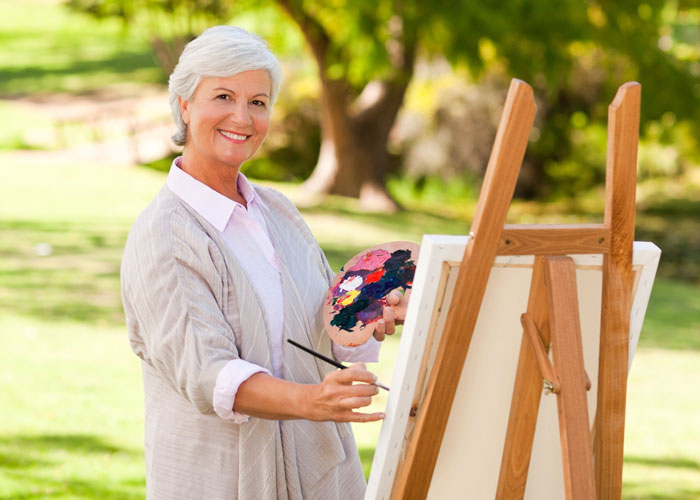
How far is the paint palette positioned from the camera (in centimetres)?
218

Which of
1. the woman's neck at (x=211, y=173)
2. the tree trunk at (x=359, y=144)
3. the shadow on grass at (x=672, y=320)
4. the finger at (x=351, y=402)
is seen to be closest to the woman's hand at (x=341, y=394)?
the finger at (x=351, y=402)

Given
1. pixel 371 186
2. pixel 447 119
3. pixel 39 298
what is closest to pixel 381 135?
pixel 371 186

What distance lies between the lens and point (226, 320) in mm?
2043

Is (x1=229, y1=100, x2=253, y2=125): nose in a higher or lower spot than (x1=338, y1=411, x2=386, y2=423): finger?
higher

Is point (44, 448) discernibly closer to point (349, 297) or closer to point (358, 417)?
point (349, 297)

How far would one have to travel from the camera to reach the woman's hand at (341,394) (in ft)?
5.96

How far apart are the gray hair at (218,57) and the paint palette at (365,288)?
0.53 m

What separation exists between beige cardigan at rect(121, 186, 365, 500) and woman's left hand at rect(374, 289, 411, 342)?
6.9 inches

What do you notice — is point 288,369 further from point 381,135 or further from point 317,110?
A: point 317,110

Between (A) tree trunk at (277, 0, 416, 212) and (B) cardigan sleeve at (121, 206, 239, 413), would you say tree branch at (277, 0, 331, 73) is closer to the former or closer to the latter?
(A) tree trunk at (277, 0, 416, 212)

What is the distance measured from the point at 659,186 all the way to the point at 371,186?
8364 millimetres

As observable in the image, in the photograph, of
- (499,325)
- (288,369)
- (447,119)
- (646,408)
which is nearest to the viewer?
(499,325)

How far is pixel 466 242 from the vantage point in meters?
1.86

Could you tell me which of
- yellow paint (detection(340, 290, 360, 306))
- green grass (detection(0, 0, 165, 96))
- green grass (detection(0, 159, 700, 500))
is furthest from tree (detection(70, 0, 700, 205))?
yellow paint (detection(340, 290, 360, 306))
